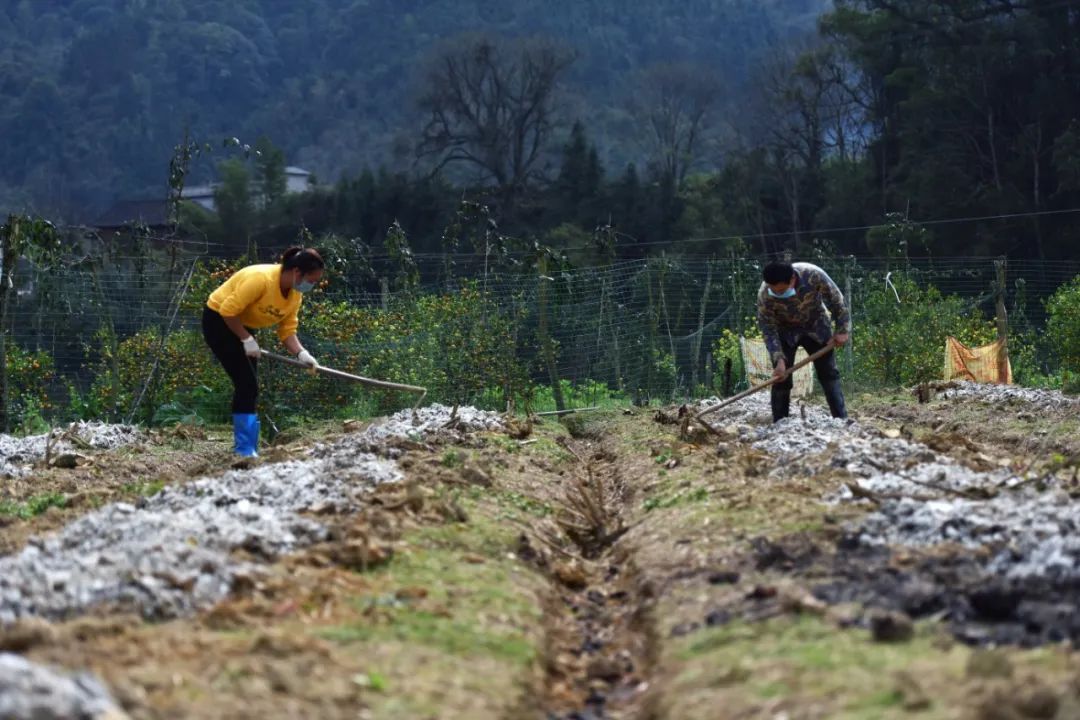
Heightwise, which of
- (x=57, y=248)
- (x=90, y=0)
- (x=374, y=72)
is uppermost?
(x=90, y=0)

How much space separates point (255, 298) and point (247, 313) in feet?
1.00

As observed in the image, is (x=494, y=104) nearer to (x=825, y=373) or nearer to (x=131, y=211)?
(x=131, y=211)

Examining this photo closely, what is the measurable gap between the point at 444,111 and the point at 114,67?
49429mm

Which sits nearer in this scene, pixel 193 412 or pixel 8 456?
pixel 8 456

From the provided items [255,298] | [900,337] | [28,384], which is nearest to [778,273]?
[255,298]

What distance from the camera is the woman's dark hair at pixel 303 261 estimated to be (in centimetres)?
1187

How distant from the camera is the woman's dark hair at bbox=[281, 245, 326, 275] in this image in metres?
11.9

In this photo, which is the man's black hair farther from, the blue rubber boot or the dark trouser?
the blue rubber boot

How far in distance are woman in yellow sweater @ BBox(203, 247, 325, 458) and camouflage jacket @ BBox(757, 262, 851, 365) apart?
161 inches

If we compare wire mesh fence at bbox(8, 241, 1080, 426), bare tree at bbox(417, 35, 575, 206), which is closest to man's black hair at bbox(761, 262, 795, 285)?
wire mesh fence at bbox(8, 241, 1080, 426)

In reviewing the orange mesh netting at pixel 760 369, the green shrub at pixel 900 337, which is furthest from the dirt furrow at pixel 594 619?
the green shrub at pixel 900 337

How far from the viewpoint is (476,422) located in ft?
48.5

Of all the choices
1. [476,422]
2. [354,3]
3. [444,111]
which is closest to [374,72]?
[354,3]

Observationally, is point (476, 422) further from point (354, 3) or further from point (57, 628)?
point (354, 3)
